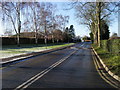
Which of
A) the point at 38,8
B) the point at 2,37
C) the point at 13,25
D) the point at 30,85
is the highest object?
the point at 38,8

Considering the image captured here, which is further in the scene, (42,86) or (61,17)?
(61,17)

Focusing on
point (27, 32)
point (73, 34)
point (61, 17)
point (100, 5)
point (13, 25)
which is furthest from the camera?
point (73, 34)

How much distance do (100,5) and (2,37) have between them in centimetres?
2503

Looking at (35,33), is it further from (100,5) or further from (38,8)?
(100,5)

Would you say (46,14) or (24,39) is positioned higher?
(46,14)

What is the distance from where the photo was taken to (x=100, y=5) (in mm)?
26453

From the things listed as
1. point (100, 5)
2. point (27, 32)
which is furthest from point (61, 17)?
point (100, 5)

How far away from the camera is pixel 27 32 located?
39.8 meters

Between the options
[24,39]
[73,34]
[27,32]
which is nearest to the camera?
[27,32]

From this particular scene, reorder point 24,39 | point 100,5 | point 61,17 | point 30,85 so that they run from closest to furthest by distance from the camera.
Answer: point 30,85 → point 100,5 → point 24,39 → point 61,17

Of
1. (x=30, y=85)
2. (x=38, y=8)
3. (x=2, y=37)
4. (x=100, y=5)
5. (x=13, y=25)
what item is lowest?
(x=30, y=85)

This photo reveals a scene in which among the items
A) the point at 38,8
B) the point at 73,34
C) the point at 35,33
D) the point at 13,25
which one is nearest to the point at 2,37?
the point at 13,25

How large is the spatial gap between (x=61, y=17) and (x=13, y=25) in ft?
83.1

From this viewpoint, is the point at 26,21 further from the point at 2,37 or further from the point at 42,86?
the point at 42,86
